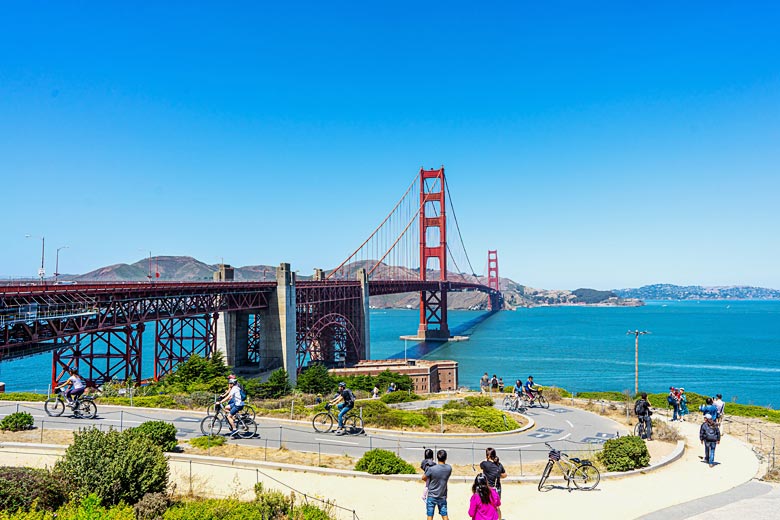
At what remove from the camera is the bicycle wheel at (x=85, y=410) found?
1647cm

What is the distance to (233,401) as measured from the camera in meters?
14.5

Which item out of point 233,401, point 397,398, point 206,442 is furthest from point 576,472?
point 397,398

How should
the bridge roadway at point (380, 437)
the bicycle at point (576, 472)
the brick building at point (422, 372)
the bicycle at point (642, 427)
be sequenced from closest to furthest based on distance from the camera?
the bicycle at point (576, 472) < the bridge roadway at point (380, 437) < the bicycle at point (642, 427) < the brick building at point (422, 372)

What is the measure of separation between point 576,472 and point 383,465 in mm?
3969

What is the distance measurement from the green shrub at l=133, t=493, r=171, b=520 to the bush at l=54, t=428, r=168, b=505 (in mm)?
354

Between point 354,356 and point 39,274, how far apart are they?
4533cm

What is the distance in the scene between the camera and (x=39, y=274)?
26312mm

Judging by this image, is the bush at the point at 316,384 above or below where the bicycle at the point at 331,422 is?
below

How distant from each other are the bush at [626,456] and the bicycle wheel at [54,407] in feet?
49.4

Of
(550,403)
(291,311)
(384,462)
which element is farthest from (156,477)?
(291,311)

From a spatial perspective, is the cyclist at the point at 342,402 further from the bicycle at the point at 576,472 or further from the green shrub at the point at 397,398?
the green shrub at the point at 397,398

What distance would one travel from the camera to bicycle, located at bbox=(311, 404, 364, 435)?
15.7 metres

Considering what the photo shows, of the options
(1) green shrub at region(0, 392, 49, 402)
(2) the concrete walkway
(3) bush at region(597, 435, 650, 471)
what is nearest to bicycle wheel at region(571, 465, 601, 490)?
(2) the concrete walkway

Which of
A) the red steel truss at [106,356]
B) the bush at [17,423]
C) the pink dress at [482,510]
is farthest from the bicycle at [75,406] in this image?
the pink dress at [482,510]
